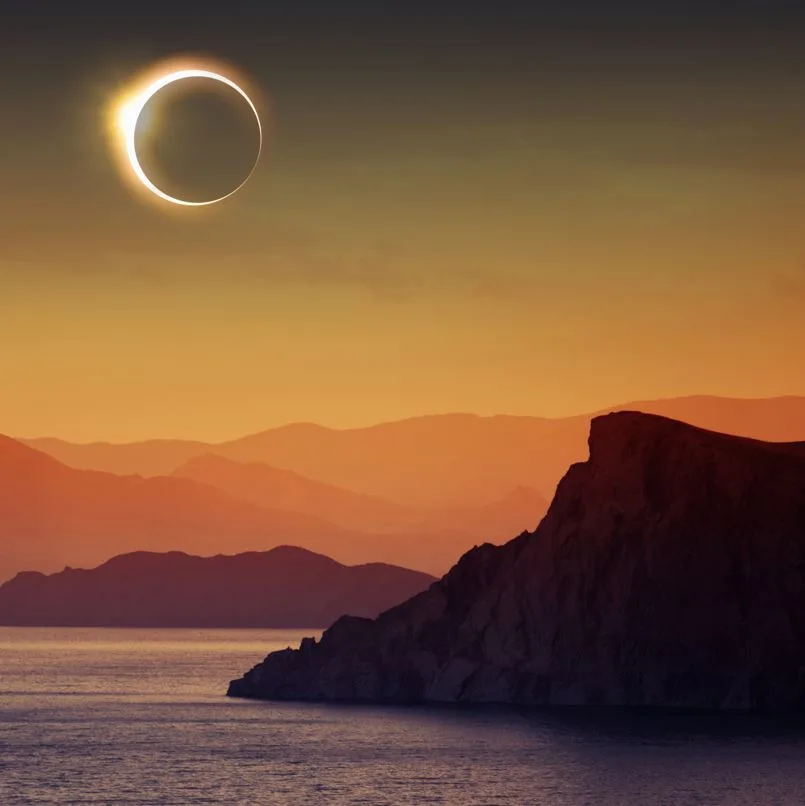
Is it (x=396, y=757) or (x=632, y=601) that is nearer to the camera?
(x=396, y=757)

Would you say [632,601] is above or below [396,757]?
above

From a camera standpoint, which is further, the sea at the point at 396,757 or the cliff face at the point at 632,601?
the cliff face at the point at 632,601

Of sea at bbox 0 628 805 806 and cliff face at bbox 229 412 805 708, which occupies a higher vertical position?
cliff face at bbox 229 412 805 708

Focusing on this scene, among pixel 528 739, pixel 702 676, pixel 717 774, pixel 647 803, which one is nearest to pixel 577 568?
pixel 702 676

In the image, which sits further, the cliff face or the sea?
the cliff face
